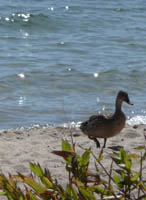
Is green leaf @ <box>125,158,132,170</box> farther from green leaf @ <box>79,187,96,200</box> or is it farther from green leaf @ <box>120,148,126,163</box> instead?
green leaf @ <box>79,187,96,200</box>

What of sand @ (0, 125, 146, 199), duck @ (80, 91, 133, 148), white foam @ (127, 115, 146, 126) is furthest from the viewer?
white foam @ (127, 115, 146, 126)

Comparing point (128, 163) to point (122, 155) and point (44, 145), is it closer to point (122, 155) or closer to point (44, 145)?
point (122, 155)

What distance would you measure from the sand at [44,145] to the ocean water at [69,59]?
0.83 meters

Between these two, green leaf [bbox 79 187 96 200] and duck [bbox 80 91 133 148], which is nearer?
green leaf [bbox 79 187 96 200]

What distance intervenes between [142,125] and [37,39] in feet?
30.2

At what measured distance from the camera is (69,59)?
14.9m

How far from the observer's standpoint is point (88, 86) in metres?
12.1

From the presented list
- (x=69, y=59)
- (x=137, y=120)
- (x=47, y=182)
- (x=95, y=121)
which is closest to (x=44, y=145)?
(x=95, y=121)

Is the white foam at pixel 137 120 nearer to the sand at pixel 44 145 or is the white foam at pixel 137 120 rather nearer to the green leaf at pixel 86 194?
the sand at pixel 44 145

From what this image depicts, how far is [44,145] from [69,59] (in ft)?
24.0

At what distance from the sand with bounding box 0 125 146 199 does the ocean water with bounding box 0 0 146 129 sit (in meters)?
0.83

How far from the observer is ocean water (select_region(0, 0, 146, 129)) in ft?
33.8

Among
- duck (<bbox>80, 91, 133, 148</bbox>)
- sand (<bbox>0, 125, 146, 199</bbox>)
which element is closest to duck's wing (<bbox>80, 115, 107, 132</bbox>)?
duck (<bbox>80, 91, 133, 148</bbox>)

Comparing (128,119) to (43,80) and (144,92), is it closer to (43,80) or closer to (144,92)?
(144,92)
